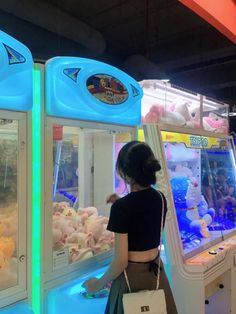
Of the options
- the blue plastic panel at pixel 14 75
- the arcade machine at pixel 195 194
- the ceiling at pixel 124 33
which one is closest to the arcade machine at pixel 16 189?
the blue plastic panel at pixel 14 75

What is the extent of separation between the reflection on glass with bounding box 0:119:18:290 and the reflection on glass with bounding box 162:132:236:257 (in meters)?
1.12

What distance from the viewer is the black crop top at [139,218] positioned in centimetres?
143

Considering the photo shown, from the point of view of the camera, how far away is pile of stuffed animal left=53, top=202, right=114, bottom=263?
5.83ft

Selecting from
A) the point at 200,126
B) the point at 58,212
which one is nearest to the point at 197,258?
the point at 58,212

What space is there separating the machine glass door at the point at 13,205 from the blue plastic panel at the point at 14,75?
7 cm

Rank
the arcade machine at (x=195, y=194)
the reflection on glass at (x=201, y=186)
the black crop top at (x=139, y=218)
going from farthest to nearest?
the reflection on glass at (x=201, y=186) < the arcade machine at (x=195, y=194) < the black crop top at (x=139, y=218)

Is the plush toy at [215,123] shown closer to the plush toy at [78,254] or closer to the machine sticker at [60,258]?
the plush toy at [78,254]

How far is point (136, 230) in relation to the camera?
1.47m

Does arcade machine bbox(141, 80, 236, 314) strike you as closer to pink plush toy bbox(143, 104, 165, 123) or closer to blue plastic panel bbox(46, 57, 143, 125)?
pink plush toy bbox(143, 104, 165, 123)

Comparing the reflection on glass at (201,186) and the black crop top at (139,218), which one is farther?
the reflection on glass at (201,186)

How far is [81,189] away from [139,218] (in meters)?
0.91

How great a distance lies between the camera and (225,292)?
8.18 ft

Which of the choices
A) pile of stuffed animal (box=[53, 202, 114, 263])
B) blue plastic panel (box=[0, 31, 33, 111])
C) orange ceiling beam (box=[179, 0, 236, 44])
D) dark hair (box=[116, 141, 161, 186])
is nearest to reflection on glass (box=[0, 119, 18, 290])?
blue plastic panel (box=[0, 31, 33, 111])

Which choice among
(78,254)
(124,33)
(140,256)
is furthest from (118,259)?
(124,33)
